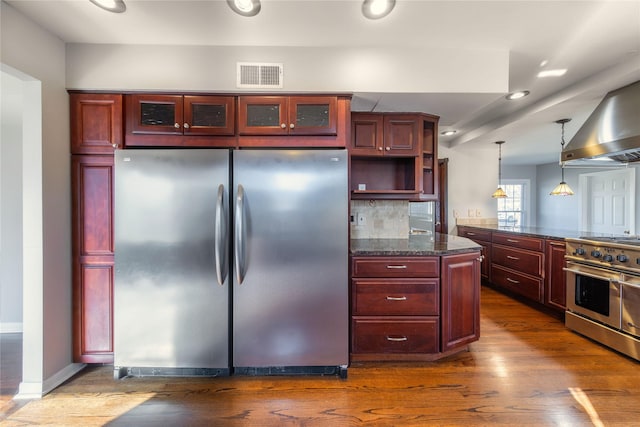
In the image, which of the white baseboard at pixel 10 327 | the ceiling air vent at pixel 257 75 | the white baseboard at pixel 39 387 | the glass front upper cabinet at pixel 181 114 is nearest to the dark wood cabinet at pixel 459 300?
the ceiling air vent at pixel 257 75

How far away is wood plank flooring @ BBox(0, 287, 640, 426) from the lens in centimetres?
171

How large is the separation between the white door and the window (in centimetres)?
166

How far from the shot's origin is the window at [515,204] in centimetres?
760

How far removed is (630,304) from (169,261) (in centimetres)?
351

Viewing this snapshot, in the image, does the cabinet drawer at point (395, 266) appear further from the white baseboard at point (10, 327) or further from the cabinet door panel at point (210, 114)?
the white baseboard at point (10, 327)

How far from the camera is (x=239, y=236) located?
1.99 meters

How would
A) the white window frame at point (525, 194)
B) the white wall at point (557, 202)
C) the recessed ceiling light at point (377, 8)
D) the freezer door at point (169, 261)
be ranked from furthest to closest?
the white window frame at point (525, 194)
the white wall at point (557, 202)
the freezer door at point (169, 261)
the recessed ceiling light at point (377, 8)

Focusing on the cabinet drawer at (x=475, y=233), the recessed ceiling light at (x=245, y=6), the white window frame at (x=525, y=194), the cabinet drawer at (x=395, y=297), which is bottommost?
the cabinet drawer at (x=395, y=297)

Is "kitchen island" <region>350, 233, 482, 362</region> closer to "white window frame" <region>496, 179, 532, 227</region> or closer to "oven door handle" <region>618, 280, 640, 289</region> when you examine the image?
"oven door handle" <region>618, 280, 640, 289</region>

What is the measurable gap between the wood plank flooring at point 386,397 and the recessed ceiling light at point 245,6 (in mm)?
2420

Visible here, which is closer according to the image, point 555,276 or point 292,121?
point 292,121

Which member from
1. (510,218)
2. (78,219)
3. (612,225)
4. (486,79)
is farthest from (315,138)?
(510,218)

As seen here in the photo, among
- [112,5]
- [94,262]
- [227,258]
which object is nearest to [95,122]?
[112,5]

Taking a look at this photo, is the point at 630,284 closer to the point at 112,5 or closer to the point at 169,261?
the point at 169,261
